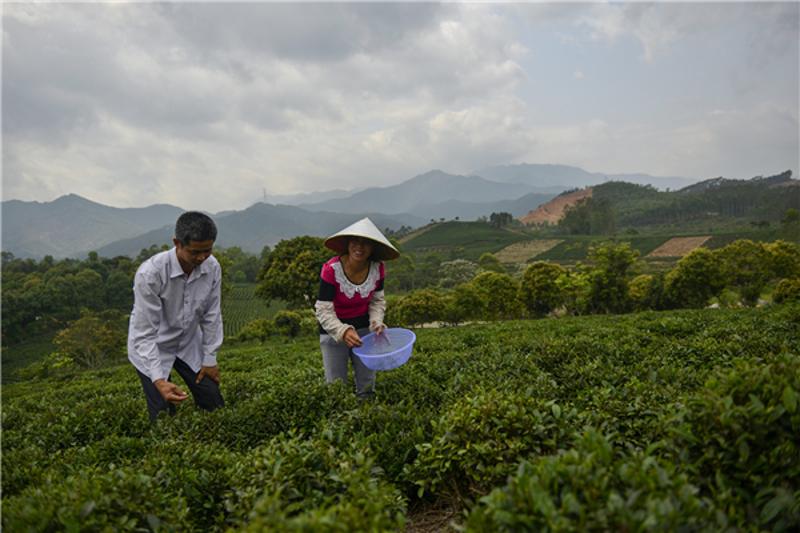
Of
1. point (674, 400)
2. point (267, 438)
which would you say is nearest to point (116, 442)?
point (267, 438)

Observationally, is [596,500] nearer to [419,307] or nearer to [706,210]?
[419,307]

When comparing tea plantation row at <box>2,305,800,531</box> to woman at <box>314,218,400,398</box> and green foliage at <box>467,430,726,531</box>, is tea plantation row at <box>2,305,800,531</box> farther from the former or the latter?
woman at <box>314,218,400,398</box>

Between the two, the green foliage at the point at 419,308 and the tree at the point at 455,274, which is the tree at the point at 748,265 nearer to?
the green foliage at the point at 419,308

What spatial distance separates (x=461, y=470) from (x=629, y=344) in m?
4.12

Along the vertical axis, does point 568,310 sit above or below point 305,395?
below

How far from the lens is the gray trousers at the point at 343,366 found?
176 inches

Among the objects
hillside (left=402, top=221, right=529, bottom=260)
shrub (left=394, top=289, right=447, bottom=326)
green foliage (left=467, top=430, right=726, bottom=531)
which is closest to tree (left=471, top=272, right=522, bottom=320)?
shrub (left=394, top=289, right=447, bottom=326)

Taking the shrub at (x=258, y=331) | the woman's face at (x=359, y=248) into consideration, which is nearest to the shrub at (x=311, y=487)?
the woman's face at (x=359, y=248)

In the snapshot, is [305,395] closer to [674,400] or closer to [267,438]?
[267,438]

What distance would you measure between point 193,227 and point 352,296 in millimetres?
1570

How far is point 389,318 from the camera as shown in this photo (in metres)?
36.0

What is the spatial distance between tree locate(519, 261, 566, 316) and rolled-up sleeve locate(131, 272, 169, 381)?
33.1 meters

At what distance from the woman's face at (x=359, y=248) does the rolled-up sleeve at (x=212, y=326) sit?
124 centimetres

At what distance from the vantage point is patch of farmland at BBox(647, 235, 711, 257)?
250 feet
